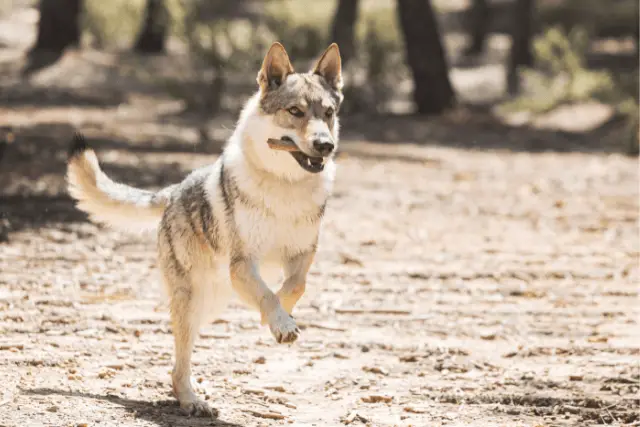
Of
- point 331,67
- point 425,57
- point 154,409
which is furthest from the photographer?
point 425,57

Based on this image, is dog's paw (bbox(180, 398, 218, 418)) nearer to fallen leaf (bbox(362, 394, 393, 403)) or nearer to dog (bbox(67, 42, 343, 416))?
dog (bbox(67, 42, 343, 416))

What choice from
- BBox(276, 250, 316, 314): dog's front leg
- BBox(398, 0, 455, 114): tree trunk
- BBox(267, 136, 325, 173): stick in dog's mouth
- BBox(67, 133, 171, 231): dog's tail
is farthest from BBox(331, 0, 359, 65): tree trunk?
BBox(267, 136, 325, 173): stick in dog's mouth

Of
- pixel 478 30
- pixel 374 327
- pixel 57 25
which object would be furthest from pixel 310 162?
pixel 478 30

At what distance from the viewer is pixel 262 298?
5273mm

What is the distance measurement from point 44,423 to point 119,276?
3.41 meters

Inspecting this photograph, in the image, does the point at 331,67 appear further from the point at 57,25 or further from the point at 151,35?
the point at 151,35

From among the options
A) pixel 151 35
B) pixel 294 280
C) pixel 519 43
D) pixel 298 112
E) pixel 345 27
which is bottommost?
pixel 294 280

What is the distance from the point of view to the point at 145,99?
2023cm

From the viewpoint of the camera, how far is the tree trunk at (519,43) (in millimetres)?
23250

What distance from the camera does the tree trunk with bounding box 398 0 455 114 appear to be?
19.0 meters

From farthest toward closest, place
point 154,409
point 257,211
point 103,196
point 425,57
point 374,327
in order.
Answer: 1. point 425,57
2. point 374,327
3. point 103,196
4. point 154,409
5. point 257,211

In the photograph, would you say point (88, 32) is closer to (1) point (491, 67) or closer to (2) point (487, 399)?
(1) point (491, 67)

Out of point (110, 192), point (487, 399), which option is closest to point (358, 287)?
A: point (487, 399)

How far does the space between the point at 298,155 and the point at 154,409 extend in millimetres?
1512
